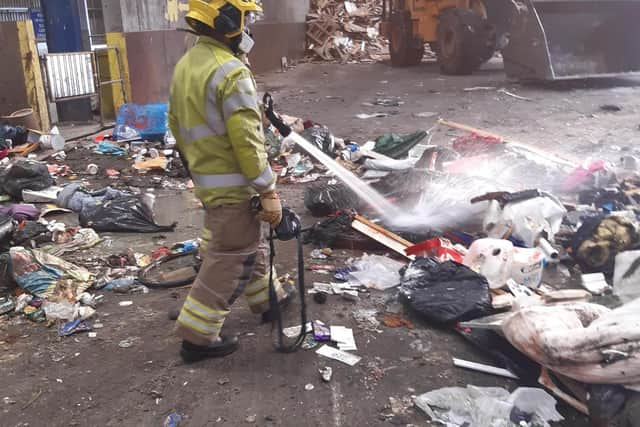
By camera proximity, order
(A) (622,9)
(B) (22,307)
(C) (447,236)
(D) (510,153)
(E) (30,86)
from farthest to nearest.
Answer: (A) (622,9) → (E) (30,86) → (D) (510,153) → (C) (447,236) → (B) (22,307)

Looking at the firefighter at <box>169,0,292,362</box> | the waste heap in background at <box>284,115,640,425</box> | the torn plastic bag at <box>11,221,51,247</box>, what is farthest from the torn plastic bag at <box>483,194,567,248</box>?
the torn plastic bag at <box>11,221,51,247</box>

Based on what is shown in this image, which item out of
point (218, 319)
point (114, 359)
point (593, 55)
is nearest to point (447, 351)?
point (218, 319)

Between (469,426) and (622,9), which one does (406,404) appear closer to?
(469,426)

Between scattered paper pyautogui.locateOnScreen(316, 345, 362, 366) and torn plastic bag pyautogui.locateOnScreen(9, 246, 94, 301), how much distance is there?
5.63ft

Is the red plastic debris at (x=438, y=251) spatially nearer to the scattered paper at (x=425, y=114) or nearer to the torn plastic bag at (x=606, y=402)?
the torn plastic bag at (x=606, y=402)

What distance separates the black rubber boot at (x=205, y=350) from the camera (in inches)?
112

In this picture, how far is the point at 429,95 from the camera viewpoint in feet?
36.3

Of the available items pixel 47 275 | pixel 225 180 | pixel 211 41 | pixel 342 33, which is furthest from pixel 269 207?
pixel 342 33

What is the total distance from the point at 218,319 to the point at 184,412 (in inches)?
18.7

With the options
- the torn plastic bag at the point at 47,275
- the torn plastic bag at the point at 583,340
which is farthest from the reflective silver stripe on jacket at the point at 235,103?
the torn plastic bag at the point at 47,275

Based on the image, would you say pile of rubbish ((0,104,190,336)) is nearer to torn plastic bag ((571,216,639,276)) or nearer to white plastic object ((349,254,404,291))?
white plastic object ((349,254,404,291))

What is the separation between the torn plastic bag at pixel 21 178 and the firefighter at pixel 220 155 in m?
3.32

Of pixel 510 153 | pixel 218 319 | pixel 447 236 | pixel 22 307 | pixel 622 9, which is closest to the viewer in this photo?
pixel 218 319

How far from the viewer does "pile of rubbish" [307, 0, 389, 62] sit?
18875 mm
